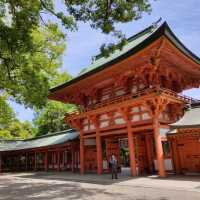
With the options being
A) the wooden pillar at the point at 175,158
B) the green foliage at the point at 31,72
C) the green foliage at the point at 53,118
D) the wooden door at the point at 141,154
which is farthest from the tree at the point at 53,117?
the wooden pillar at the point at 175,158

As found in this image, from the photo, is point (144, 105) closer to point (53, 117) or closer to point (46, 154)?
point (46, 154)

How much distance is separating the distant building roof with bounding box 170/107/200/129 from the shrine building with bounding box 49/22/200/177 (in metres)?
1.00

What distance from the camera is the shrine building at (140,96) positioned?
15406mm

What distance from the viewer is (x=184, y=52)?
15633 mm

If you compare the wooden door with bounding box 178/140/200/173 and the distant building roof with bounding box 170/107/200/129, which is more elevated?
the distant building roof with bounding box 170/107/200/129

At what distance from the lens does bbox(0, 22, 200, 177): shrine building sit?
1538 centimetres

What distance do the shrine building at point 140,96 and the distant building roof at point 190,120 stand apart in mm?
1003

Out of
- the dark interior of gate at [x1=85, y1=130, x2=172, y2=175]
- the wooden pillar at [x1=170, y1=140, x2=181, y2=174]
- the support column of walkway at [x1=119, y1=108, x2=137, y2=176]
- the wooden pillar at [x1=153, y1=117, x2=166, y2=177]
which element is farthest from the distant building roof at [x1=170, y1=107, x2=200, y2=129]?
the support column of walkway at [x1=119, y1=108, x2=137, y2=176]

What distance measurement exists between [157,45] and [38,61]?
12.6 metres

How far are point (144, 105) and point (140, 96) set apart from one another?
0.64m

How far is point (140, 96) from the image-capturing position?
16.1 metres

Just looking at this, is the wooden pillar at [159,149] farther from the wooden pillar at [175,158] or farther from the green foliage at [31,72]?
the green foliage at [31,72]

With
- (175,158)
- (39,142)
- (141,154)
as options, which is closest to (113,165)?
(141,154)

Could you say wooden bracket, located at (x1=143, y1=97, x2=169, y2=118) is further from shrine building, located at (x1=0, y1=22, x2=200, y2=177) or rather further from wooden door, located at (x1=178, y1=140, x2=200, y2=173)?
wooden door, located at (x1=178, y1=140, x2=200, y2=173)
